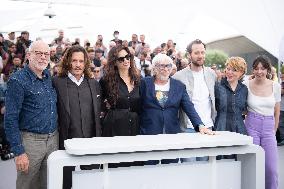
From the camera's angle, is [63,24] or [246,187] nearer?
[246,187]

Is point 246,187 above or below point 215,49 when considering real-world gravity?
below

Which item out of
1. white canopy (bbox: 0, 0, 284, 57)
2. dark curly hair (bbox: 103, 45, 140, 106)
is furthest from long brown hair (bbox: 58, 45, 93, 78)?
white canopy (bbox: 0, 0, 284, 57)

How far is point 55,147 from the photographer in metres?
3.01

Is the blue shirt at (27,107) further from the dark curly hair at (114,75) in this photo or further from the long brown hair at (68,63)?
the dark curly hair at (114,75)

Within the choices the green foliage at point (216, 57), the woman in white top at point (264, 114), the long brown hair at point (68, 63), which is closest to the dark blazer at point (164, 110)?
the long brown hair at point (68, 63)

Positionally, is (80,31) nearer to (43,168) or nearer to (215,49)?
(43,168)

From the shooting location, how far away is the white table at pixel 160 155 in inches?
88.9

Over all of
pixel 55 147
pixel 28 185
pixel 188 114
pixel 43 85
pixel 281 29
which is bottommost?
pixel 28 185

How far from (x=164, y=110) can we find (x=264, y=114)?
109cm

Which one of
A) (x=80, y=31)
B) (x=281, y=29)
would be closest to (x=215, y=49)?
(x=80, y=31)

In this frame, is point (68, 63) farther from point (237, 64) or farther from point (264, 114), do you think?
point (264, 114)

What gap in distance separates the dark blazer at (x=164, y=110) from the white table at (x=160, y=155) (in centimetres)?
53

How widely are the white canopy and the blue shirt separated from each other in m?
5.23

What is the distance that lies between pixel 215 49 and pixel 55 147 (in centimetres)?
3684
